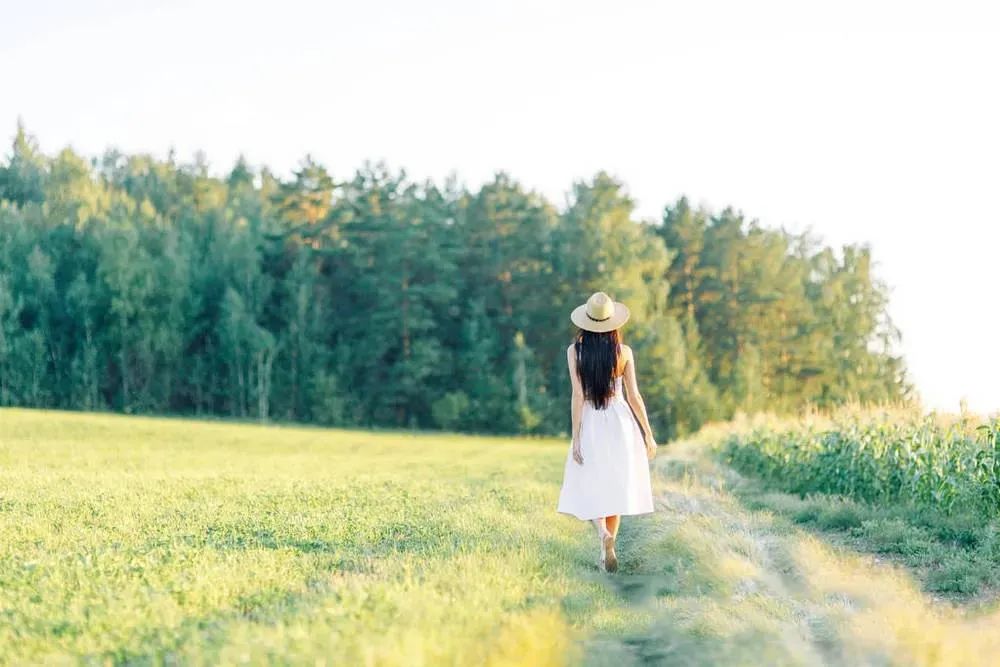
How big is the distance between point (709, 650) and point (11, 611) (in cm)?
442

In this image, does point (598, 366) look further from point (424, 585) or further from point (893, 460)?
point (893, 460)

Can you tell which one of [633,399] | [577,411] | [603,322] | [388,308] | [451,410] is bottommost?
[451,410]

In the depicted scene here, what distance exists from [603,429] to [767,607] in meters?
2.89

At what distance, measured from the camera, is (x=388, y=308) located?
63.0m

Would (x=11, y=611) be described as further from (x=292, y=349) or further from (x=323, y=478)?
(x=292, y=349)

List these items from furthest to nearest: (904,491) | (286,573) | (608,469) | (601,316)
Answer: (904,491)
(601,316)
(608,469)
(286,573)

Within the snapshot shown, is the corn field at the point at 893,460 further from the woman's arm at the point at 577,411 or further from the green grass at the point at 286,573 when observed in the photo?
the woman's arm at the point at 577,411

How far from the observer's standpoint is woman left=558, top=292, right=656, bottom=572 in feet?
33.2

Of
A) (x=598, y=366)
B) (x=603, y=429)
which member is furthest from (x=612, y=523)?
(x=598, y=366)

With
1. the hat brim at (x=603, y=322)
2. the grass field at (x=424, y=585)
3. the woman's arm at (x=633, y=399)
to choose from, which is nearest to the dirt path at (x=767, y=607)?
the grass field at (x=424, y=585)

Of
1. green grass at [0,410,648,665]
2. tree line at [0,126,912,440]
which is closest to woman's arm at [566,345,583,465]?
green grass at [0,410,648,665]

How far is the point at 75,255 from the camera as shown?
5969 centimetres

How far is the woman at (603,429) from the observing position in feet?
33.2

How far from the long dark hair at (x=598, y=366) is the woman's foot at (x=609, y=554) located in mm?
1328
